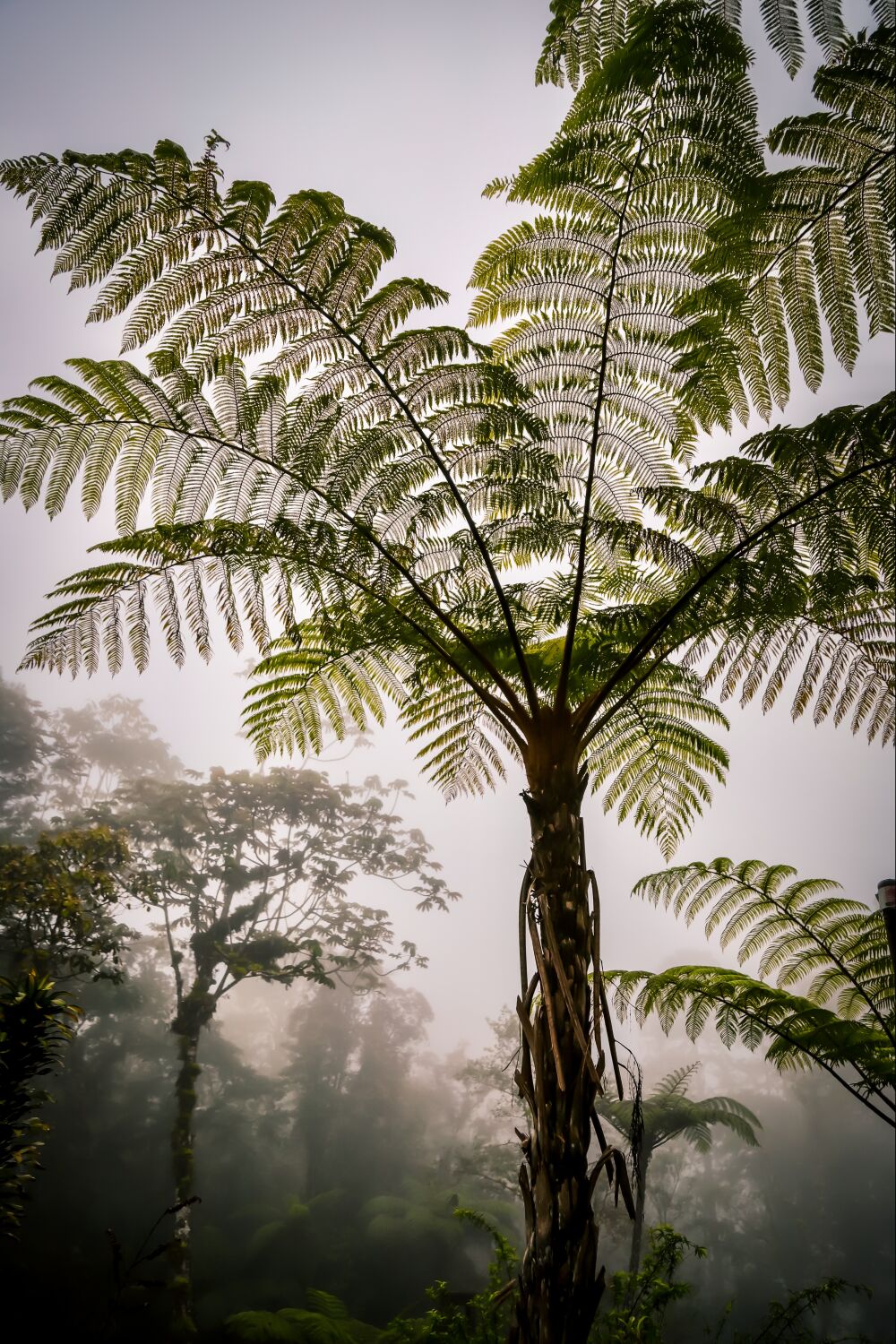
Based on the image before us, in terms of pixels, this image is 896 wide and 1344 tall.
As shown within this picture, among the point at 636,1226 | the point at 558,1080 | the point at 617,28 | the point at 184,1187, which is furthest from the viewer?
the point at 636,1226

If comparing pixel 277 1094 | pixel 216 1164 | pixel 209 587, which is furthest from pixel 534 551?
pixel 277 1094

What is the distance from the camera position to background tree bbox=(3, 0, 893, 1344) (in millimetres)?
1512

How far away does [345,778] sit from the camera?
1562 centimetres

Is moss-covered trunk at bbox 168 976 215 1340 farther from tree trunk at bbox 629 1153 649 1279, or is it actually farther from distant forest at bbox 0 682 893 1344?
tree trunk at bbox 629 1153 649 1279

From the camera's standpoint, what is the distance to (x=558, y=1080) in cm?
128

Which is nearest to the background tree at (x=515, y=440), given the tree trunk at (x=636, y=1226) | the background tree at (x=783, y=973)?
the background tree at (x=783, y=973)

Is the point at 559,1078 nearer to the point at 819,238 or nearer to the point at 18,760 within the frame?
the point at 819,238

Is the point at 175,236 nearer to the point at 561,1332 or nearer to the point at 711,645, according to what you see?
the point at 711,645

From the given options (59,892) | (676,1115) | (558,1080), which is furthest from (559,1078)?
(676,1115)

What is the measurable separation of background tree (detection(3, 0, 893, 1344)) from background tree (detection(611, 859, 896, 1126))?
4.47ft

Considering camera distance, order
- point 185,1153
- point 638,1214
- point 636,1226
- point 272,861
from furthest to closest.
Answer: point 272,861
point 638,1214
point 636,1226
point 185,1153

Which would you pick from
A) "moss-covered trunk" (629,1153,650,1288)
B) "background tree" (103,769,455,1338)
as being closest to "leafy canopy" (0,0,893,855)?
"moss-covered trunk" (629,1153,650,1288)

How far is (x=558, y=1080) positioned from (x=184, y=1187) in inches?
362

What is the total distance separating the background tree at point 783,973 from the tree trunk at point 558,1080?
1.48m
